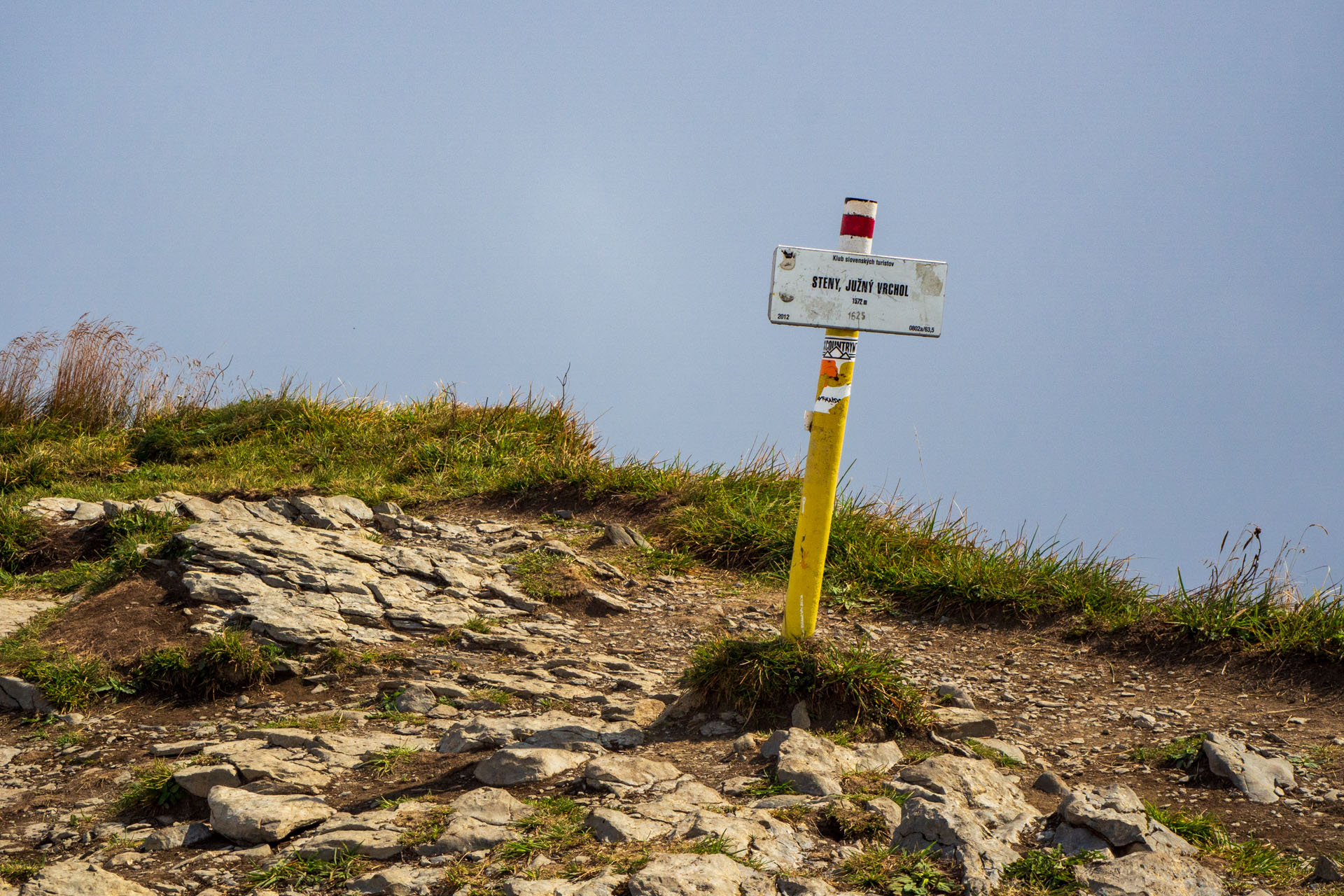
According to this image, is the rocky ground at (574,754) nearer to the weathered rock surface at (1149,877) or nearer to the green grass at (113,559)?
the weathered rock surface at (1149,877)

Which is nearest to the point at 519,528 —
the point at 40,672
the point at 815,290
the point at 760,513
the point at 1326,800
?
the point at 760,513

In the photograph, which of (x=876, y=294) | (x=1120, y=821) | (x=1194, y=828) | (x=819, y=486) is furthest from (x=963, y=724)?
(x=876, y=294)

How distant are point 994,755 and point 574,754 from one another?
6.38 ft

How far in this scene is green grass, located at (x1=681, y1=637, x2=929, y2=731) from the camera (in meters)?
4.55

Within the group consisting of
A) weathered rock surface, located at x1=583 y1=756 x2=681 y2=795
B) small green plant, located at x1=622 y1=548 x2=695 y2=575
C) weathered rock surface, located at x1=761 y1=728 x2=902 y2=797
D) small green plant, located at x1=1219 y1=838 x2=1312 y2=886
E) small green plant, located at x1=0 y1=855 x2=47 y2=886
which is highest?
small green plant, located at x1=622 y1=548 x2=695 y2=575

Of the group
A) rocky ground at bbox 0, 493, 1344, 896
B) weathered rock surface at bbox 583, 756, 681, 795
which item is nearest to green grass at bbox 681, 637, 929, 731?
rocky ground at bbox 0, 493, 1344, 896

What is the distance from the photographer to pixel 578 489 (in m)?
8.90

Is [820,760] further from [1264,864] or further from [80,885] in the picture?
[80,885]

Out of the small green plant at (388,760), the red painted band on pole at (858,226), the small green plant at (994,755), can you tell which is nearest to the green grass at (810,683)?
the small green plant at (994,755)

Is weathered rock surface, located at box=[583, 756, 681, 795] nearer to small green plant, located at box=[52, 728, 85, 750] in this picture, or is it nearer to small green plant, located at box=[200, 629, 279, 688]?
small green plant, located at box=[200, 629, 279, 688]

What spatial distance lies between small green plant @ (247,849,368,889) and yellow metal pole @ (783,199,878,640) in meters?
2.28

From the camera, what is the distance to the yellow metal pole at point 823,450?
457cm

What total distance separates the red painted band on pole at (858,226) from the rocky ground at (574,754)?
2.26 meters

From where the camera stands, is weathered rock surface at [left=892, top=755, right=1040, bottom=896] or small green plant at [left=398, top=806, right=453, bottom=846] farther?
small green plant at [left=398, top=806, right=453, bottom=846]
